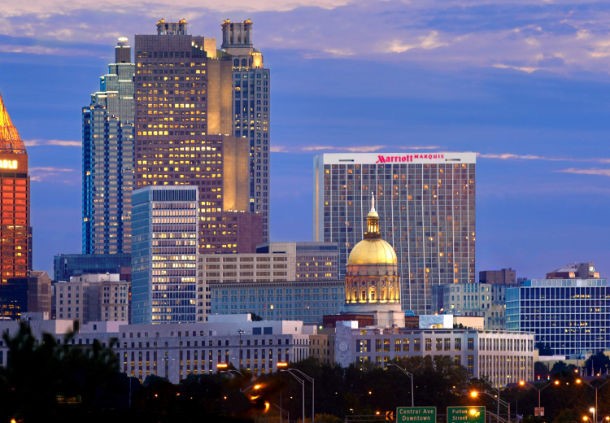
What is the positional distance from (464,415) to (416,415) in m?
3.89

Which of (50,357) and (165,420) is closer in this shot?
(50,357)

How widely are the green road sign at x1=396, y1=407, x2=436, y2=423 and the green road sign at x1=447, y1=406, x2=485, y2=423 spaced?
137cm

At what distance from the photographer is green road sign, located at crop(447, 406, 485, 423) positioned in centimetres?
18338

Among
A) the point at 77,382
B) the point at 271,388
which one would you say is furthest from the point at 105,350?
the point at 271,388

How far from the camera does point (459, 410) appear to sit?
184000 millimetres

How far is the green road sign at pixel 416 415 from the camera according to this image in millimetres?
183288

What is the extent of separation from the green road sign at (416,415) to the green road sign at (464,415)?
4.50 ft

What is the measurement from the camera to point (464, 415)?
18438 cm

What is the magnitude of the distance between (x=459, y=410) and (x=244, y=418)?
44082mm

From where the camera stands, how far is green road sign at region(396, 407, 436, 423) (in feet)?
601

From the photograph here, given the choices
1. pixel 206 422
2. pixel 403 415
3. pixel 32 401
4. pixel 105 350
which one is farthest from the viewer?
pixel 403 415

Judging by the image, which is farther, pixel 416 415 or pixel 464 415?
pixel 464 415

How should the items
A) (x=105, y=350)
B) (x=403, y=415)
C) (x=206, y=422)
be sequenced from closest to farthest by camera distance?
(x=105, y=350) → (x=206, y=422) → (x=403, y=415)

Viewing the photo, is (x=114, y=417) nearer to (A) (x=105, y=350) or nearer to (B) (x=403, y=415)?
(A) (x=105, y=350)
